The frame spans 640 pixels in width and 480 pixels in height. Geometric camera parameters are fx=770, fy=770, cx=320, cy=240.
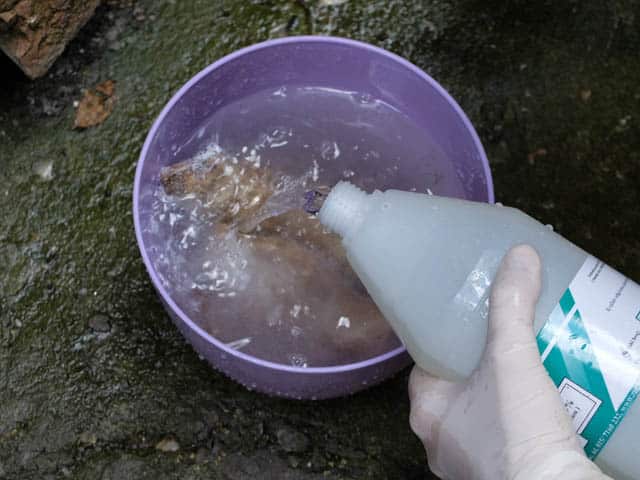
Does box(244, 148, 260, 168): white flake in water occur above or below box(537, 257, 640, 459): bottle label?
below

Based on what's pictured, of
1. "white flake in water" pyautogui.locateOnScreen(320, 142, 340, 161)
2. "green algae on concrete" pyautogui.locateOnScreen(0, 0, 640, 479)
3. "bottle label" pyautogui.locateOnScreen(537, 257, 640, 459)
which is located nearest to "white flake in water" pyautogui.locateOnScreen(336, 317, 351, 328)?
"green algae on concrete" pyautogui.locateOnScreen(0, 0, 640, 479)

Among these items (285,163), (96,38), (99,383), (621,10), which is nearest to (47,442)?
(99,383)

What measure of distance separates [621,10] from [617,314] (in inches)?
37.9

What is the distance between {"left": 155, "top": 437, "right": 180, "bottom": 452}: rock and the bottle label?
71 cm

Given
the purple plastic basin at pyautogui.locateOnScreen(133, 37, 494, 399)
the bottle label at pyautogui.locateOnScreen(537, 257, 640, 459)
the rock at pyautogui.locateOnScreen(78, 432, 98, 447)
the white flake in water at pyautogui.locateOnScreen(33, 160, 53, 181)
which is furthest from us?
the white flake in water at pyautogui.locateOnScreen(33, 160, 53, 181)

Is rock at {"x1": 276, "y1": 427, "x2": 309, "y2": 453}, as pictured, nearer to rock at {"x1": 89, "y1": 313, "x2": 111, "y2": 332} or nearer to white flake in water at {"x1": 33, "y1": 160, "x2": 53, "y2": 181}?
rock at {"x1": 89, "y1": 313, "x2": 111, "y2": 332}

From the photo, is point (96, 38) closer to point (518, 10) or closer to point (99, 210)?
point (99, 210)

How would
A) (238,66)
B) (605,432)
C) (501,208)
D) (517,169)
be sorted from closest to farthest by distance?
1. (605,432)
2. (501,208)
3. (238,66)
4. (517,169)

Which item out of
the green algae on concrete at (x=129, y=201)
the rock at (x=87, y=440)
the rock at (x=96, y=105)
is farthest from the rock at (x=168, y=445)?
the rock at (x=96, y=105)

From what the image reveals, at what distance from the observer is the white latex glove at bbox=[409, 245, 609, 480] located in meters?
0.89

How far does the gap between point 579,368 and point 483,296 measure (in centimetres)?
15

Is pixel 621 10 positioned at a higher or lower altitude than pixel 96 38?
higher

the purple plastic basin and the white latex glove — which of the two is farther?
the purple plastic basin

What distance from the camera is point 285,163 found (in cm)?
136
